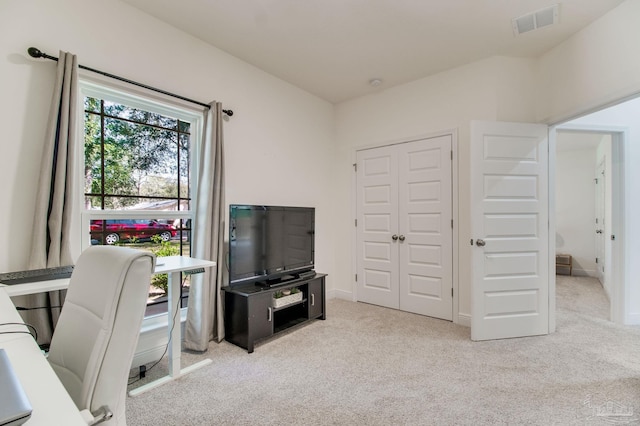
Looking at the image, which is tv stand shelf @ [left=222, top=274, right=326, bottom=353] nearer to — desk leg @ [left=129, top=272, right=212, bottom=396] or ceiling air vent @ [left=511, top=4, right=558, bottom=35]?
desk leg @ [left=129, top=272, right=212, bottom=396]

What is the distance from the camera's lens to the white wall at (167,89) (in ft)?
5.93

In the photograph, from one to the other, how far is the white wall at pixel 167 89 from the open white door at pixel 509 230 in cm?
194

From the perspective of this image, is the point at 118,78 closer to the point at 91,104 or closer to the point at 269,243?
the point at 91,104

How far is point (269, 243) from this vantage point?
2922 mm

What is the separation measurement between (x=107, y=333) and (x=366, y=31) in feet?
9.18

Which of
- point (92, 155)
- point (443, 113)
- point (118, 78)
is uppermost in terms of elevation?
point (443, 113)

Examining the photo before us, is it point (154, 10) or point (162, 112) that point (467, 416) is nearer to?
point (162, 112)

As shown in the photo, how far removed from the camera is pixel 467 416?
1724 mm

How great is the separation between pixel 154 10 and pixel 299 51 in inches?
48.9

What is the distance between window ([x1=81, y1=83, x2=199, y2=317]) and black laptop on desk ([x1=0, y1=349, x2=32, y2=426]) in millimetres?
1667

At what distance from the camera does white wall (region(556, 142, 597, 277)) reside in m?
5.58

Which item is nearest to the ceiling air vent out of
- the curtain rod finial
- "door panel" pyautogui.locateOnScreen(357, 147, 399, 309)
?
"door panel" pyautogui.locateOnScreen(357, 147, 399, 309)

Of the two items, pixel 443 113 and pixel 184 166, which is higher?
pixel 443 113

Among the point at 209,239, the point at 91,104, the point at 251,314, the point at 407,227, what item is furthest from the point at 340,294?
the point at 91,104
